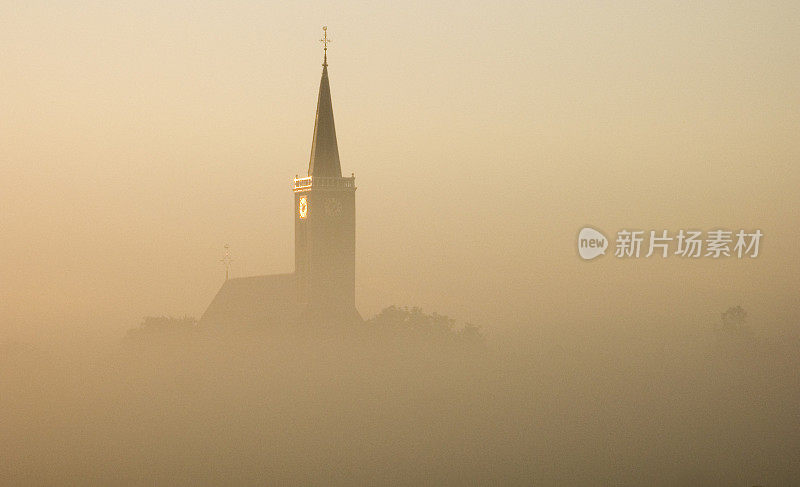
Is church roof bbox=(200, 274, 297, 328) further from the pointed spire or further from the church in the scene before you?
the pointed spire

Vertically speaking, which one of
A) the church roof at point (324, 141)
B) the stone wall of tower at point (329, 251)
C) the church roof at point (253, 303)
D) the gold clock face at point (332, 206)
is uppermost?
the church roof at point (324, 141)

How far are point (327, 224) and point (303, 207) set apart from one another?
2.97 meters

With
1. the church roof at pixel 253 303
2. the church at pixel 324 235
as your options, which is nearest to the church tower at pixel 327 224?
the church at pixel 324 235

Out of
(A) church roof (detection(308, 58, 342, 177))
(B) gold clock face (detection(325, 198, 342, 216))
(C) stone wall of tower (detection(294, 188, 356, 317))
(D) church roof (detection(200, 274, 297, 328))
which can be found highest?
(A) church roof (detection(308, 58, 342, 177))

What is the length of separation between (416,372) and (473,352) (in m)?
9.10

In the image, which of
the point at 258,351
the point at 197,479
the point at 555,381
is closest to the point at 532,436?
the point at 555,381

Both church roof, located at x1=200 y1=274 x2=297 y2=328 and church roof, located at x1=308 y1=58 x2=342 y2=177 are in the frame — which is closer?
church roof, located at x1=308 y1=58 x2=342 y2=177

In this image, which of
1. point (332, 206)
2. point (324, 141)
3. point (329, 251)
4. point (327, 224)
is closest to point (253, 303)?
point (329, 251)

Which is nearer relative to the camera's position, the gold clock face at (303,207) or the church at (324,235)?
the church at (324,235)

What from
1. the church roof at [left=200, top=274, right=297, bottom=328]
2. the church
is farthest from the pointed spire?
the church roof at [left=200, top=274, right=297, bottom=328]

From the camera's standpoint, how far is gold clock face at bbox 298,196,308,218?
10312 cm

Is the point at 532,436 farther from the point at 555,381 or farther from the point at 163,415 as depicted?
the point at 163,415

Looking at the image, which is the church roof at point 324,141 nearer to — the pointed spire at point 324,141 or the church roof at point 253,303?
the pointed spire at point 324,141

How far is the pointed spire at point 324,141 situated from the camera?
102062 mm
